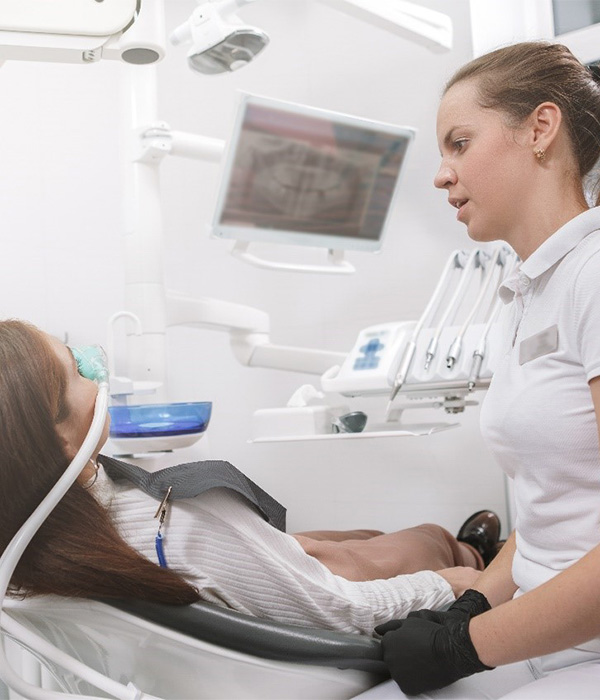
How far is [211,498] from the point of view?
3.49 ft

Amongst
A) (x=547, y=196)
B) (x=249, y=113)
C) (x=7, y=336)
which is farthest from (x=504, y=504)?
(x=7, y=336)

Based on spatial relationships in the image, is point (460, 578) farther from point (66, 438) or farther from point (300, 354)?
point (300, 354)

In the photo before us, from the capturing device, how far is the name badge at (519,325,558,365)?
3.36ft

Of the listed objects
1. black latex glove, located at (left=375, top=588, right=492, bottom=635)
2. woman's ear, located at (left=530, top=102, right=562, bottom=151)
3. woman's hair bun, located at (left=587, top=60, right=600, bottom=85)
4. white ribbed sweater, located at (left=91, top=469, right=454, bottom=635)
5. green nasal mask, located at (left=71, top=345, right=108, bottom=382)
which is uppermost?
woman's hair bun, located at (left=587, top=60, right=600, bottom=85)

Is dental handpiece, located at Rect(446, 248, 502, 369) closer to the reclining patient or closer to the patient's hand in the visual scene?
the patient's hand

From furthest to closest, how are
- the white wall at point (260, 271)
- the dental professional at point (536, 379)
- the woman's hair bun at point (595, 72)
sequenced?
the white wall at point (260, 271)
the woman's hair bun at point (595, 72)
the dental professional at point (536, 379)

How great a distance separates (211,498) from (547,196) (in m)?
0.63

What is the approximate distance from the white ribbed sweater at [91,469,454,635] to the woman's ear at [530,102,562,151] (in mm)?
647

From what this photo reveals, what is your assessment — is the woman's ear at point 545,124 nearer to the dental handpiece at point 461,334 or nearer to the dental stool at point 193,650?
the dental stool at point 193,650

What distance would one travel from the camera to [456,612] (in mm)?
1143

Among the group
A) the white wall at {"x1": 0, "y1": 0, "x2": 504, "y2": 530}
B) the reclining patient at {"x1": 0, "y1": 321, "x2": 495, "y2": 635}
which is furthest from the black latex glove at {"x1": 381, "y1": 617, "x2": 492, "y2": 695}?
the white wall at {"x1": 0, "y1": 0, "x2": 504, "y2": 530}

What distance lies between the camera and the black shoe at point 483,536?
2.16 metres

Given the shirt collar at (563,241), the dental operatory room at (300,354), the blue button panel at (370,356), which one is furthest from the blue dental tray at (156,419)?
the shirt collar at (563,241)

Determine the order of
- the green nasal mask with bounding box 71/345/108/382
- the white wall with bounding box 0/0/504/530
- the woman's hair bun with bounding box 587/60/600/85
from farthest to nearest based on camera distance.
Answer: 1. the white wall with bounding box 0/0/504/530
2. the woman's hair bun with bounding box 587/60/600/85
3. the green nasal mask with bounding box 71/345/108/382
